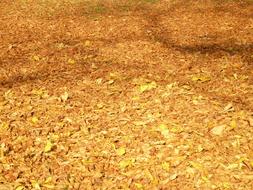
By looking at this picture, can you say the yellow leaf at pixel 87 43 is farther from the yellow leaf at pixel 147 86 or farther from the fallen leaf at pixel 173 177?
the fallen leaf at pixel 173 177

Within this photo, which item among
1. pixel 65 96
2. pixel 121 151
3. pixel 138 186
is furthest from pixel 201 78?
pixel 138 186

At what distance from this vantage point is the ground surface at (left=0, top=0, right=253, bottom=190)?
459cm

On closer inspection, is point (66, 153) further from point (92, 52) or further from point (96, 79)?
point (92, 52)

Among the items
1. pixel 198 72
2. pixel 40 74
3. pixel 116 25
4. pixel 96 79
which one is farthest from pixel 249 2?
pixel 40 74

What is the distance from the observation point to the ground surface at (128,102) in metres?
4.59

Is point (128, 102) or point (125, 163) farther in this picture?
point (128, 102)

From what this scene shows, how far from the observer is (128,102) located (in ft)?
19.1

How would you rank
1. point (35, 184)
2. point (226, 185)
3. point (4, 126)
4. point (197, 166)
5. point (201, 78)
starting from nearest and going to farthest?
point (226, 185), point (35, 184), point (197, 166), point (4, 126), point (201, 78)

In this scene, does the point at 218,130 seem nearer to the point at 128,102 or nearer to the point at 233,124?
the point at 233,124

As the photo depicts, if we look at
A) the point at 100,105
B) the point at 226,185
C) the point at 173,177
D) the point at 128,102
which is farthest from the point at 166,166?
the point at 100,105

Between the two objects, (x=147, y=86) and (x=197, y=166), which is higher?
(x=147, y=86)

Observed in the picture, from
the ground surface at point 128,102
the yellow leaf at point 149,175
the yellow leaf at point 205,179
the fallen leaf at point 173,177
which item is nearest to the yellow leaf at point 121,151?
the ground surface at point 128,102

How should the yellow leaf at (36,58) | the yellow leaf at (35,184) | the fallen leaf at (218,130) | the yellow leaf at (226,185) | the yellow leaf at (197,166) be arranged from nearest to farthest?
the yellow leaf at (226,185)
the yellow leaf at (35,184)
the yellow leaf at (197,166)
the fallen leaf at (218,130)
the yellow leaf at (36,58)

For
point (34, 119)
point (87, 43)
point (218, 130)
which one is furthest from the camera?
point (87, 43)
